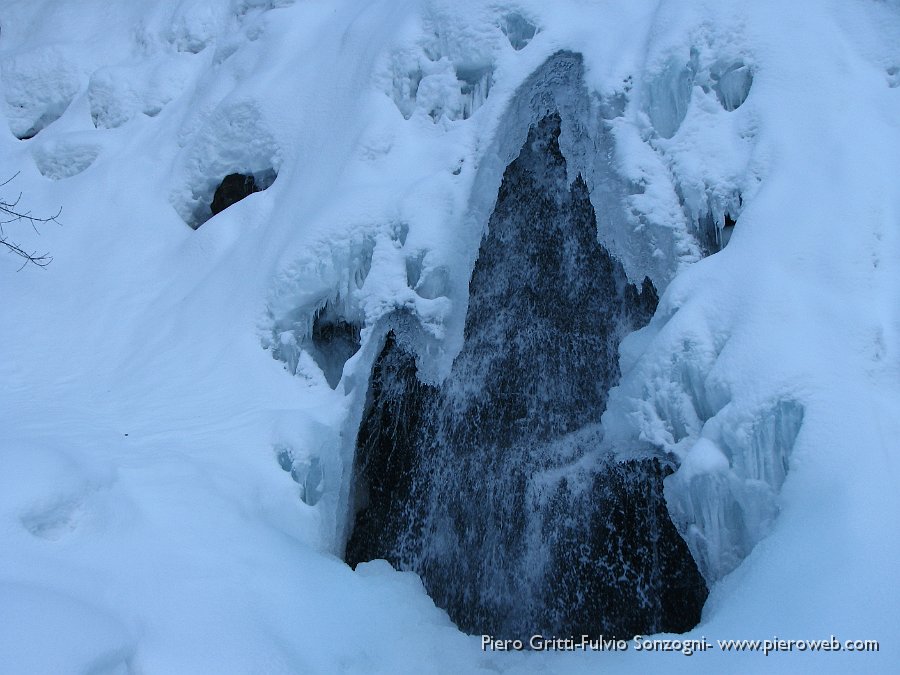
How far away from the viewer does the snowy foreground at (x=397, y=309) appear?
5.06 m

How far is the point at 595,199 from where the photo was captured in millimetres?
8234

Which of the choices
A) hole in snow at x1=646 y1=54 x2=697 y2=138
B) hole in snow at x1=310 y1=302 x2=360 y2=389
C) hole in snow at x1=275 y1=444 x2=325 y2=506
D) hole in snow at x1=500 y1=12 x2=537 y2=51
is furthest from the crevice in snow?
hole in snow at x1=646 y1=54 x2=697 y2=138

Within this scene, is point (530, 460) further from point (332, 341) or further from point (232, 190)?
point (232, 190)

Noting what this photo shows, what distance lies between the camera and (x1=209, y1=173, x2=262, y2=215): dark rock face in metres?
10.9

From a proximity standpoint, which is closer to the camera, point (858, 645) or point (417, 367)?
point (858, 645)

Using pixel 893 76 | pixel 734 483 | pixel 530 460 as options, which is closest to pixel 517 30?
pixel 893 76

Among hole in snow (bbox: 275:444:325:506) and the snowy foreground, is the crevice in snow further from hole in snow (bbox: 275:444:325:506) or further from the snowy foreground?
hole in snow (bbox: 275:444:325:506)

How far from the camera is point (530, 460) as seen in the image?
26.8 ft

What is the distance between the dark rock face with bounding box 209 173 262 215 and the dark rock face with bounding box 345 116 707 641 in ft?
12.7

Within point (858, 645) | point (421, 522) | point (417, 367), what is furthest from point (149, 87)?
point (858, 645)

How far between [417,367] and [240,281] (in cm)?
248

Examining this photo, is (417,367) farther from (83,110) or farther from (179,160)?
(83,110)

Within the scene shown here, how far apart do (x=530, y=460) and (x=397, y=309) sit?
2076mm

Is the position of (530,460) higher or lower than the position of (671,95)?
lower
